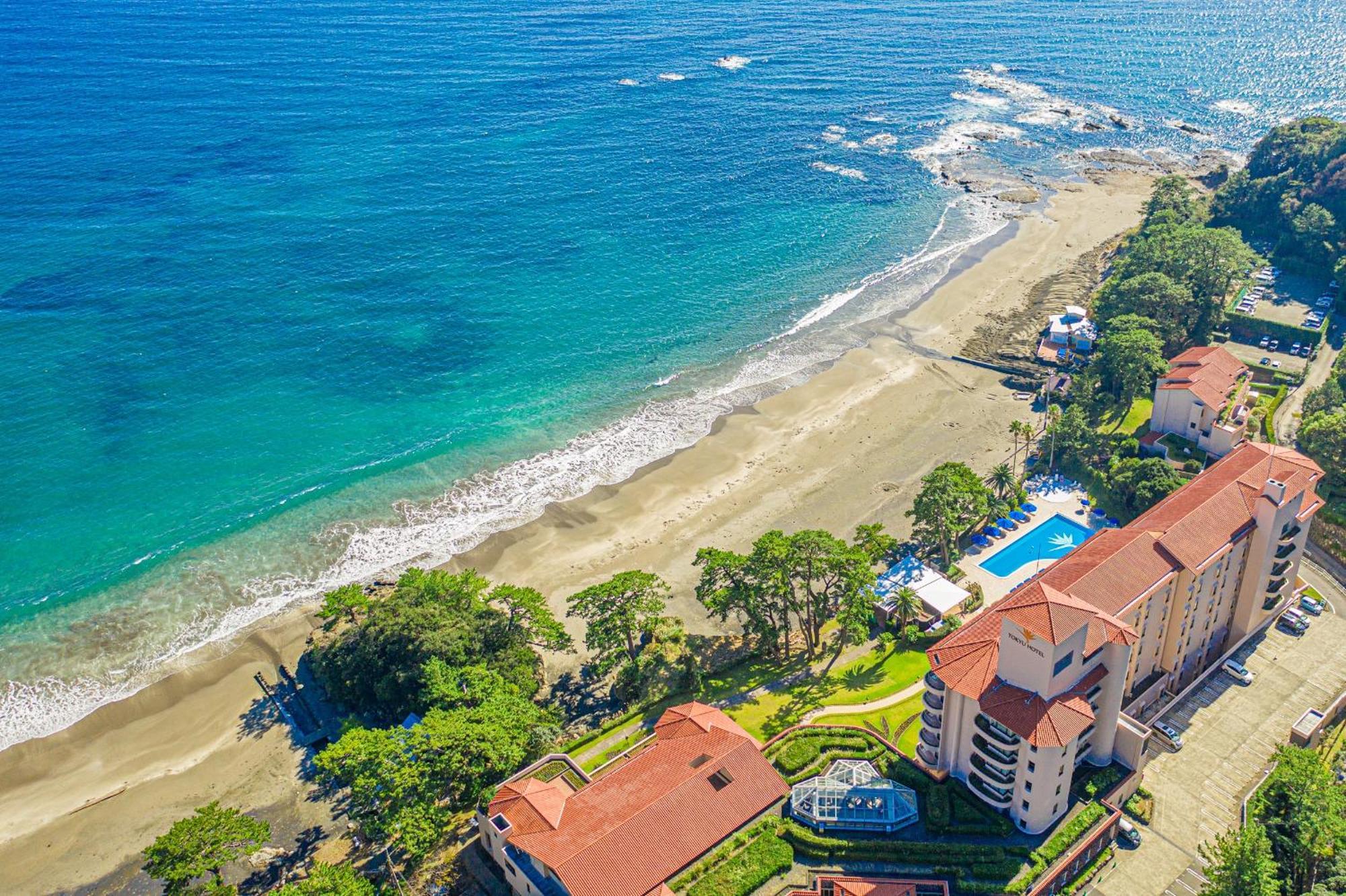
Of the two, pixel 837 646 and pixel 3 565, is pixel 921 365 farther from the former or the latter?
pixel 3 565

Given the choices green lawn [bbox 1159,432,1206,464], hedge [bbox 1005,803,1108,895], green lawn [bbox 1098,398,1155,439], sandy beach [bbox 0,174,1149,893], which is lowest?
sandy beach [bbox 0,174,1149,893]

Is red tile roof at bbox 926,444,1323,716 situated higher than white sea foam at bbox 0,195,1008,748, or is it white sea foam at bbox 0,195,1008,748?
red tile roof at bbox 926,444,1323,716

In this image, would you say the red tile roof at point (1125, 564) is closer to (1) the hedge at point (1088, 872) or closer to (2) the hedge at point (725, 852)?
Answer: (1) the hedge at point (1088, 872)

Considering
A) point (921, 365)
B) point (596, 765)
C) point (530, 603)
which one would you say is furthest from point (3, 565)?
point (921, 365)

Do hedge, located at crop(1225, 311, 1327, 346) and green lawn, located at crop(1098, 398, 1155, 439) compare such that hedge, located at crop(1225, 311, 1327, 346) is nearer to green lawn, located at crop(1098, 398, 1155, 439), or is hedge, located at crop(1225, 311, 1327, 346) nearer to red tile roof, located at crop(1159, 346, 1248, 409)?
red tile roof, located at crop(1159, 346, 1248, 409)

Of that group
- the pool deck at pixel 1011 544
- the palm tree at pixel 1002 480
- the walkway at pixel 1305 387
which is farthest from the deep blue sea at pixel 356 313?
the walkway at pixel 1305 387

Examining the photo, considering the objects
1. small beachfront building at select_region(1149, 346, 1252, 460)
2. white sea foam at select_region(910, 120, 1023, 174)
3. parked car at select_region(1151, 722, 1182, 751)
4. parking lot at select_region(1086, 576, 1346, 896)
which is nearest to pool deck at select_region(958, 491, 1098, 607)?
small beachfront building at select_region(1149, 346, 1252, 460)

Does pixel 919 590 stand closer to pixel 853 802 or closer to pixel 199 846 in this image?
pixel 853 802

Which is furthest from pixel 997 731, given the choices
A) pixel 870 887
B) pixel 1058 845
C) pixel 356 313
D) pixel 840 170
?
pixel 840 170
